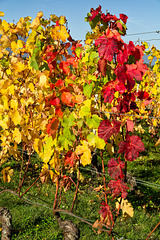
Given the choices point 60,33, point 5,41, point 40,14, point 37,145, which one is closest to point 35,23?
point 40,14

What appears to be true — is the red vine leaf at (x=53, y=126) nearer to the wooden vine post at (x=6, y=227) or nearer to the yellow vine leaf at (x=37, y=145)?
the yellow vine leaf at (x=37, y=145)

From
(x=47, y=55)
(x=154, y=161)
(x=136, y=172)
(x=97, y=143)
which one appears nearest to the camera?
(x=97, y=143)

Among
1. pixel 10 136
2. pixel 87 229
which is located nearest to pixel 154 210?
pixel 87 229

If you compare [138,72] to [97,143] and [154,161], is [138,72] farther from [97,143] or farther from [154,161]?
[154,161]

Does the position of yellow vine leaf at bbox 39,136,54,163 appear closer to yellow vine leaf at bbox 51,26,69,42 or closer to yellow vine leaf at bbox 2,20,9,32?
yellow vine leaf at bbox 51,26,69,42

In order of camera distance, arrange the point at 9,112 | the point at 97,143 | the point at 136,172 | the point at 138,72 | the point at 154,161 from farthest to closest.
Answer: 1. the point at 154,161
2. the point at 136,172
3. the point at 9,112
4. the point at 97,143
5. the point at 138,72

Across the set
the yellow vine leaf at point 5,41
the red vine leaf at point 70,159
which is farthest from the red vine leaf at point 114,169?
the yellow vine leaf at point 5,41

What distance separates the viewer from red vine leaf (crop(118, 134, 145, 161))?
51.2 inches

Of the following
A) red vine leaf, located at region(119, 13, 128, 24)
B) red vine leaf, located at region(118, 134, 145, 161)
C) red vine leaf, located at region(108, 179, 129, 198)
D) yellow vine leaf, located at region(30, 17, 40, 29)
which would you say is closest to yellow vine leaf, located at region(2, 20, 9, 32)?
yellow vine leaf, located at region(30, 17, 40, 29)

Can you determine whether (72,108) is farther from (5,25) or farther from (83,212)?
(83,212)

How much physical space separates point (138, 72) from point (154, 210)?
2756 mm

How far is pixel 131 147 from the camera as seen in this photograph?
132cm

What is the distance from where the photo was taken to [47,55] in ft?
5.48

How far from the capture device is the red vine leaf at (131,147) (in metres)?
1.30
